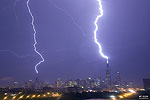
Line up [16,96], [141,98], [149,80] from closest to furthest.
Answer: [141,98]
[16,96]
[149,80]

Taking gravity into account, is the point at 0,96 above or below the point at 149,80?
below

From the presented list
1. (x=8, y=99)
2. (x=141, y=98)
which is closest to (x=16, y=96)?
(x=8, y=99)

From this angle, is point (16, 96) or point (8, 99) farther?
point (16, 96)

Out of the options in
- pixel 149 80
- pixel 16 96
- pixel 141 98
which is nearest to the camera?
pixel 141 98

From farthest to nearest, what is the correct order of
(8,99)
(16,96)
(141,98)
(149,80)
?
(149,80) < (16,96) < (8,99) < (141,98)

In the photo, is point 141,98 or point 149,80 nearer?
point 141,98

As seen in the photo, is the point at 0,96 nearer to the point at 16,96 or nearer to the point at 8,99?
the point at 8,99

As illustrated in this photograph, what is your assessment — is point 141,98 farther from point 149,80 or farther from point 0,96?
point 149,80

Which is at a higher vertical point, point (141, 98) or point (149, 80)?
point (149, 80)

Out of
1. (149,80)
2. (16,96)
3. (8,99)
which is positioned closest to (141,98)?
(8,99)
